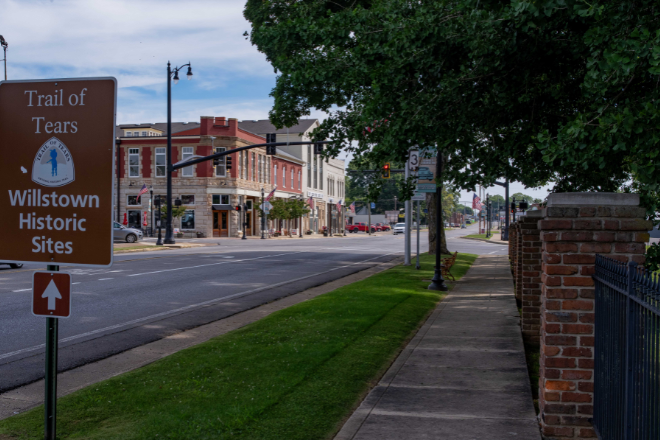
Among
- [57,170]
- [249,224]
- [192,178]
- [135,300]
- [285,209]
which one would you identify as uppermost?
[192,178]

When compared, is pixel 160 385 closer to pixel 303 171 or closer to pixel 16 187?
pixel 16 187

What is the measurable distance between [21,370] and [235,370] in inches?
104

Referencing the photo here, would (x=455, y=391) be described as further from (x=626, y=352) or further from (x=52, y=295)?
(x=52, y=295)

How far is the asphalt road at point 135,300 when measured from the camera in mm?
8672

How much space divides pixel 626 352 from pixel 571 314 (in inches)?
42.9

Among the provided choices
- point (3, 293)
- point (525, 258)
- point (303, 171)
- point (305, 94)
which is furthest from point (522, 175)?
point (303, 171)

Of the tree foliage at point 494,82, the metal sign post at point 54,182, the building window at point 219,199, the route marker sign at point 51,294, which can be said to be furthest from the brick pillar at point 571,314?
the building window at point 219,199

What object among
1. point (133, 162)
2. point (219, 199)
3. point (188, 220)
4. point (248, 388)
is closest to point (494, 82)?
point (248, 388)

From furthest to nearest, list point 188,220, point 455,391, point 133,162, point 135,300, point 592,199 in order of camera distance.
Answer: point 133,162, point 188,220, point 135,300, point 455,391, point 592,199

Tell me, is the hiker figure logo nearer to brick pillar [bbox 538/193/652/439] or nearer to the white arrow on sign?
the white arrow on sign

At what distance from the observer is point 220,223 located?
60.9m

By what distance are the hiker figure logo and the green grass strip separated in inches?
79.1

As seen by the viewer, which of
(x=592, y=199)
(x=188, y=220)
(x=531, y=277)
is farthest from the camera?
(x=188, y=220)

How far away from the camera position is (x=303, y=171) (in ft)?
265
